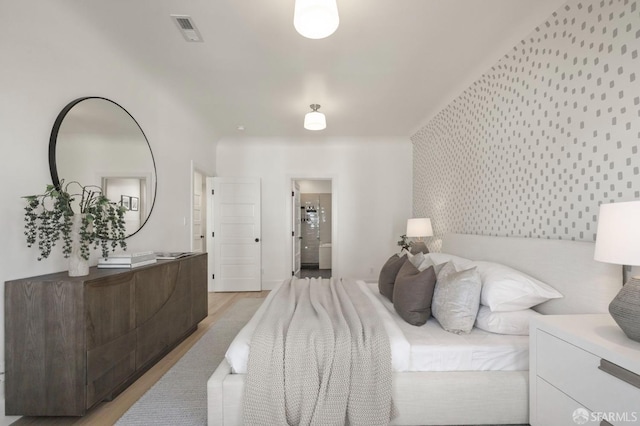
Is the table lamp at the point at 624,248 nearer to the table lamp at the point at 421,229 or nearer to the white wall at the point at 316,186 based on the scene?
the table lamp at the point at 421,229

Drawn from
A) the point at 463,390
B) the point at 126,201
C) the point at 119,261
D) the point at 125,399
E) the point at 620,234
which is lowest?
the point at 125,399

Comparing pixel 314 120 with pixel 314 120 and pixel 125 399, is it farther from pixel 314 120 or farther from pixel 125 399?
pixel 125 399

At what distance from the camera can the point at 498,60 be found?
2588 millimetres

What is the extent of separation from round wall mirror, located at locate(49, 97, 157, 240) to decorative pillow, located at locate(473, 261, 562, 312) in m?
2.80

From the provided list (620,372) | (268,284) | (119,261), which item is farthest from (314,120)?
(268,284)

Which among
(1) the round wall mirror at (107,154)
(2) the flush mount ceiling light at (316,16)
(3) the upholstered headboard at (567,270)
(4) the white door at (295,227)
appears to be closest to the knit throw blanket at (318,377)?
(3) the upholstered headboard at (567,270)

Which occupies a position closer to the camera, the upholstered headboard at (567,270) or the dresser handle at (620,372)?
the dresser handle at (620,372)

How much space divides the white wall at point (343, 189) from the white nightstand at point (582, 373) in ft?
12.2

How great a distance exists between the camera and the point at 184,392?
201 centimetres

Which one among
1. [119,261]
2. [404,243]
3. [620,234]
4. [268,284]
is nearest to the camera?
[620,234]

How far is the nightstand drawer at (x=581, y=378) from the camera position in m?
1.05

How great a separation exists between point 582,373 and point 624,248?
1.72ft

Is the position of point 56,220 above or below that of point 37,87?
below

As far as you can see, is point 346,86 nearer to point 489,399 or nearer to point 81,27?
point 81,27
